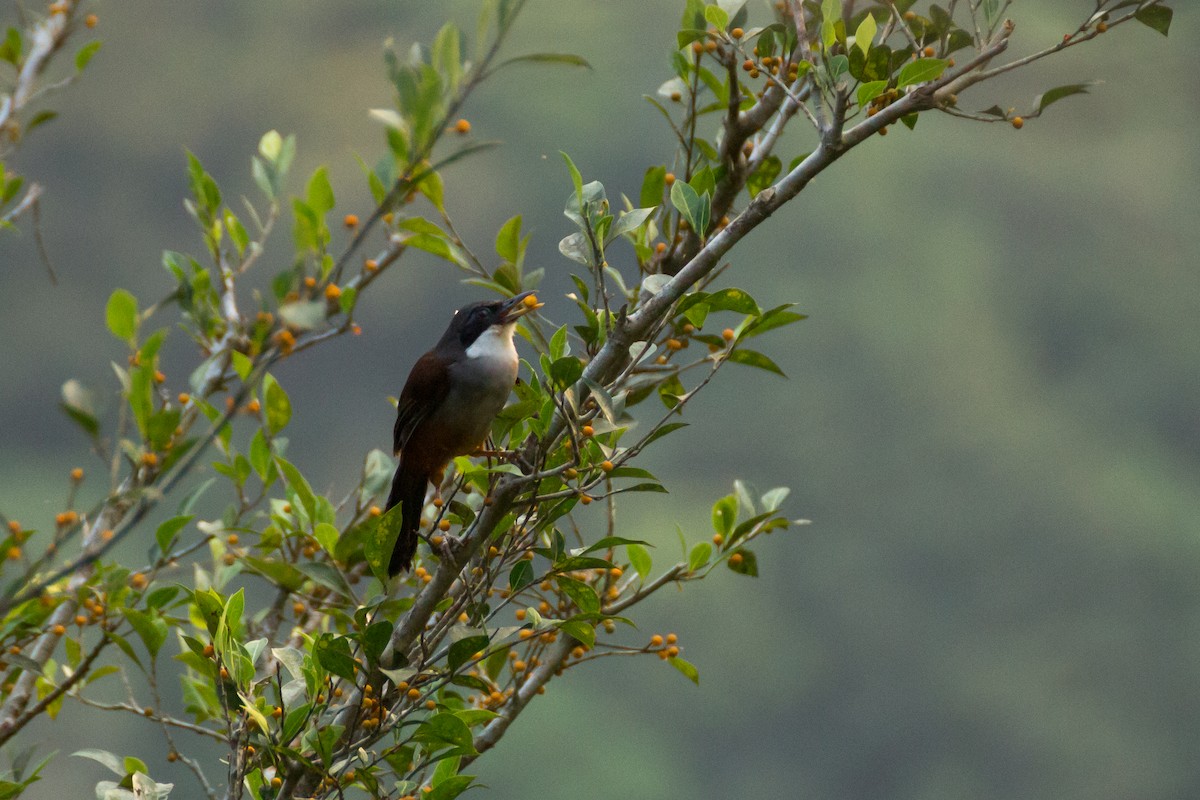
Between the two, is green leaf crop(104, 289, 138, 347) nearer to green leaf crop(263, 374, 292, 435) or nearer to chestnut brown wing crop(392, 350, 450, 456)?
green leaf crop(263, 374, 292, 435)

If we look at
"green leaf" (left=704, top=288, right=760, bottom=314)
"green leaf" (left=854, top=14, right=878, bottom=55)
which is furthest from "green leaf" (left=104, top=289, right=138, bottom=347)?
"green leaf" (left=854, top=14, right=878, bottom=55)

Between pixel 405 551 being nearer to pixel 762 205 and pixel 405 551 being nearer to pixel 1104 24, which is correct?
pixel 762 205

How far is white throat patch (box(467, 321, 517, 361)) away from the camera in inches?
106

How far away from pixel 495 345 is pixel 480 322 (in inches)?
6.6

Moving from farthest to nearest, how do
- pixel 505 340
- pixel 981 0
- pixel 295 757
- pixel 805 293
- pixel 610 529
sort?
1. pixel 805 293
2. pixel 505 340
3. pixel 610 529
4. pixel 981 0
5. pixel 295 757

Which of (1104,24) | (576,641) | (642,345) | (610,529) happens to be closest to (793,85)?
(1104,24)

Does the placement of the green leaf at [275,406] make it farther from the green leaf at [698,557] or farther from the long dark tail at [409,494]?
the green leaf at [698,557]

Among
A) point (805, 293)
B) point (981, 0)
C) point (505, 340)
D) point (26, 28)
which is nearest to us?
point (981, 0)

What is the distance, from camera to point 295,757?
1.58 metres

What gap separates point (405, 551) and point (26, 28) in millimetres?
1226

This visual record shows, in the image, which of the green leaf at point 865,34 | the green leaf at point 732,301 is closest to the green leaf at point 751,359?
the green leaf at point 732,301

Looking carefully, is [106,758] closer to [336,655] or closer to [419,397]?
[336,655]

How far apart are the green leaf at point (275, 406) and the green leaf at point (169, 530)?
1.27ft

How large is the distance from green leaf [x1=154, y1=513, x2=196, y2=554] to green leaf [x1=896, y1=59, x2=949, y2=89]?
→ 1247mm
